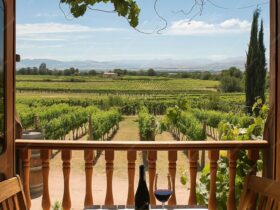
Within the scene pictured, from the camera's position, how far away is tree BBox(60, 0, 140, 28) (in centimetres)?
209

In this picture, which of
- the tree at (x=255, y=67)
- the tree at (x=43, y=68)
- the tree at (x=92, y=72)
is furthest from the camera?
the tree at (x=92, y=72)

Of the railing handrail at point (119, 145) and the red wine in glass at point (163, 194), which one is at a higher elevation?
the railing handrail at point (119, 145)

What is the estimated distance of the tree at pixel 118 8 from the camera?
6.86 feet

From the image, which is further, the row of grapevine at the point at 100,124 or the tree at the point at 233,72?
the tree at the point at 233,72

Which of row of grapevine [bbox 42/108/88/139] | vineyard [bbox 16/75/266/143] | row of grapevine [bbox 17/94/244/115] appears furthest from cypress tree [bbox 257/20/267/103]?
row of grapevine [bbox 42/108/88/139]

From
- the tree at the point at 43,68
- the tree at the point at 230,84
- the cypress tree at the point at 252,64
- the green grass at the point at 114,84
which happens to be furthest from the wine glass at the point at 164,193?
the green grass at the point at 114,84

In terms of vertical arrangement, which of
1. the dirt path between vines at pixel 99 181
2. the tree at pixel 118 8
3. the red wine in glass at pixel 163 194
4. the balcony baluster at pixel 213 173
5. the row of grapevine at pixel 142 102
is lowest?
the dirt path between vines at pixel 99 181

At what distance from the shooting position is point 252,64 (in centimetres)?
2706

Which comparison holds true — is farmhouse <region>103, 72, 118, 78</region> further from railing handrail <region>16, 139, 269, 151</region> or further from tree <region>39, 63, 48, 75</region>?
railing handrail <region>16, 139, 269, 151</region>

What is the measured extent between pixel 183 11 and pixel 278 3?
637mm

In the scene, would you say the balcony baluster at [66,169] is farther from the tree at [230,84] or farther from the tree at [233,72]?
the tree at [230,84]

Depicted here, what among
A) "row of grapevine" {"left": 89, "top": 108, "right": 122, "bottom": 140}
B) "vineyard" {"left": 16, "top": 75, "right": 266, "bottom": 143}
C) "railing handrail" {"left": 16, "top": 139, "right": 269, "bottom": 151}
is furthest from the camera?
"vineyard" {"left": 16, "top": 75, "right": 266, "bottom": 143}

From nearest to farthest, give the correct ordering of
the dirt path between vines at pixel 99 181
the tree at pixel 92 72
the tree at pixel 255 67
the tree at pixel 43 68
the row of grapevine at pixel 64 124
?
1. the dirt path between vines at pixel 99 181
2. the row of grapevine at pixel 64 124
3. the tree at pixel 255 67
4. the tree at pixel 43 68
5. the tree at pixel 92 72

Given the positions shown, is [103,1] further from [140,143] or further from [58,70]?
[58,70]
